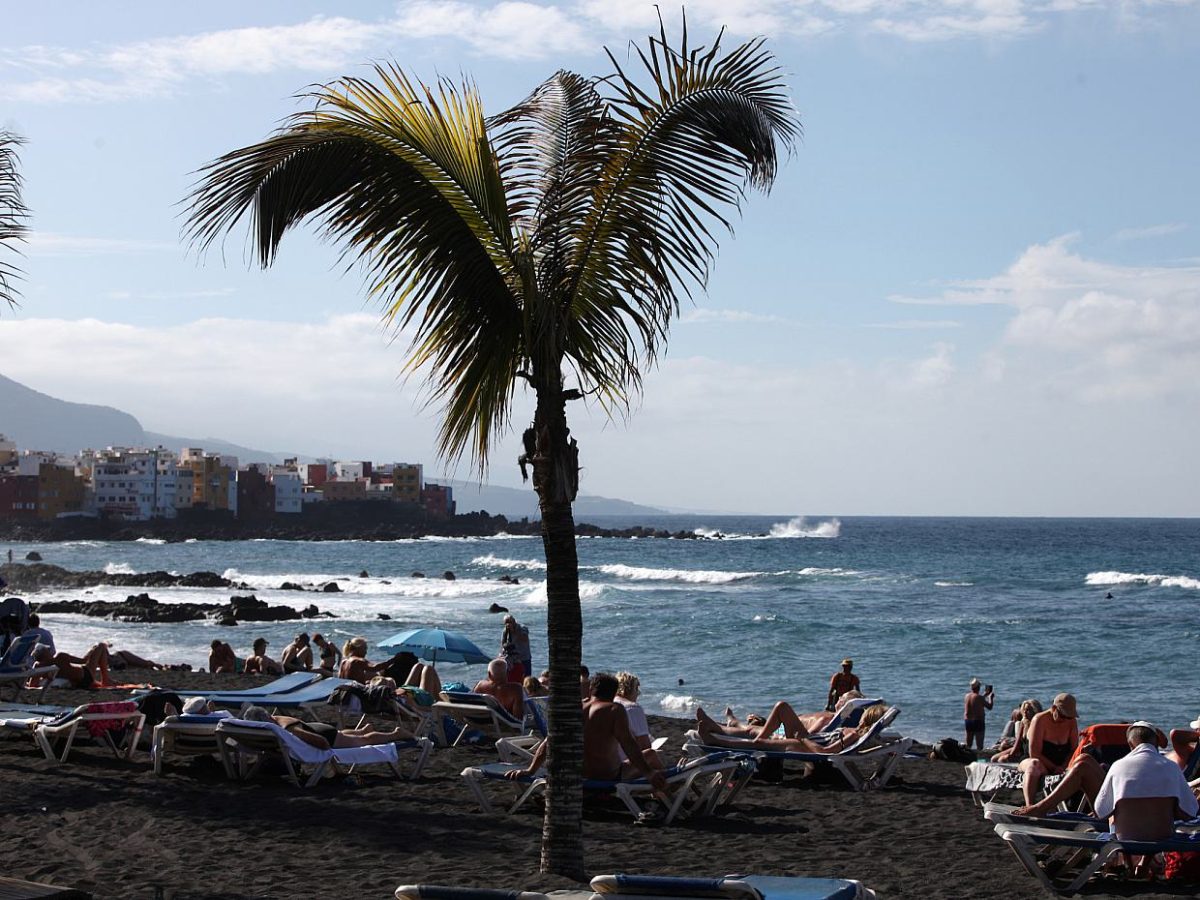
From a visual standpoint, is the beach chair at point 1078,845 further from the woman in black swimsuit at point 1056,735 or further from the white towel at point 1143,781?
the woman in black swimsuit at point 1056,735

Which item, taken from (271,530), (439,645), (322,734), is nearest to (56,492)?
(271,530)

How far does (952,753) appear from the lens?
13766mm

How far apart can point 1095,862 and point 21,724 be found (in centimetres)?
844

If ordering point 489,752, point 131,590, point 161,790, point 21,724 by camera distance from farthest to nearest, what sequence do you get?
1. point 131,590
2. point 489,752
3. point 21,724
4. point 161,790

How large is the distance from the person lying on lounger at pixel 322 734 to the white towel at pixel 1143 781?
5596mm

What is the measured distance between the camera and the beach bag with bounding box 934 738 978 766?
13719 millimetres

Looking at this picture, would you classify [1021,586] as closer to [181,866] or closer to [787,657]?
[787,657]

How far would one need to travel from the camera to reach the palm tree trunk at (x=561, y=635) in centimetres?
602

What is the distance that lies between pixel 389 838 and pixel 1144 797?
4410 mm

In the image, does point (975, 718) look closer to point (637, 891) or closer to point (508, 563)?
point (637, 891)

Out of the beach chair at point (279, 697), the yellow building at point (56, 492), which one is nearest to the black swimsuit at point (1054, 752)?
the beach chair at point (279, 697)

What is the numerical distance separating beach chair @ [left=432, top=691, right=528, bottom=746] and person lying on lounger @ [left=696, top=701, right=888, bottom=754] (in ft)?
6.89

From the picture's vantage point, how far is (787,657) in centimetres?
3155

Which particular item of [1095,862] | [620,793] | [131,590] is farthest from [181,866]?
[131,590]
